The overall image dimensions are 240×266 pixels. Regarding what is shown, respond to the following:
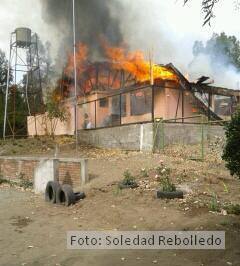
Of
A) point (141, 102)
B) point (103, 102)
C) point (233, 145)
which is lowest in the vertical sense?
point (233, 145)

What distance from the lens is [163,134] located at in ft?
64.0

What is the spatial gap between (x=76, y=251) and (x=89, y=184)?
6.14 meters

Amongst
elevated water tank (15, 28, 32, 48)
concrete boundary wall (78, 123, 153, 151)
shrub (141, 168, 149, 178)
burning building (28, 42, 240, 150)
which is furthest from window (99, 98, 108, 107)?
shrub (141, 168, 149, 178)

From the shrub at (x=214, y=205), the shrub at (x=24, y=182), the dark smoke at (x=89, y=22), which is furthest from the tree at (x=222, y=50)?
the shrub at (x=214, y=205)

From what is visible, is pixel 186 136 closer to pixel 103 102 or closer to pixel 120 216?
pixel 103 102

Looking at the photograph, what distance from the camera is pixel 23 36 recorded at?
30.2 metres

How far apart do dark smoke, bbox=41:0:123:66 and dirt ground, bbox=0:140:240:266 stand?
1556 centimetres

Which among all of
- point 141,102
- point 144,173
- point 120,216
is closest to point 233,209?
point 120,216

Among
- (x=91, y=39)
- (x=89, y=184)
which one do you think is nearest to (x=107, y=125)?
(x=91, y=39)

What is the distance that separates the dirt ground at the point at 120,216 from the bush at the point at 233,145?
1.17 metres
